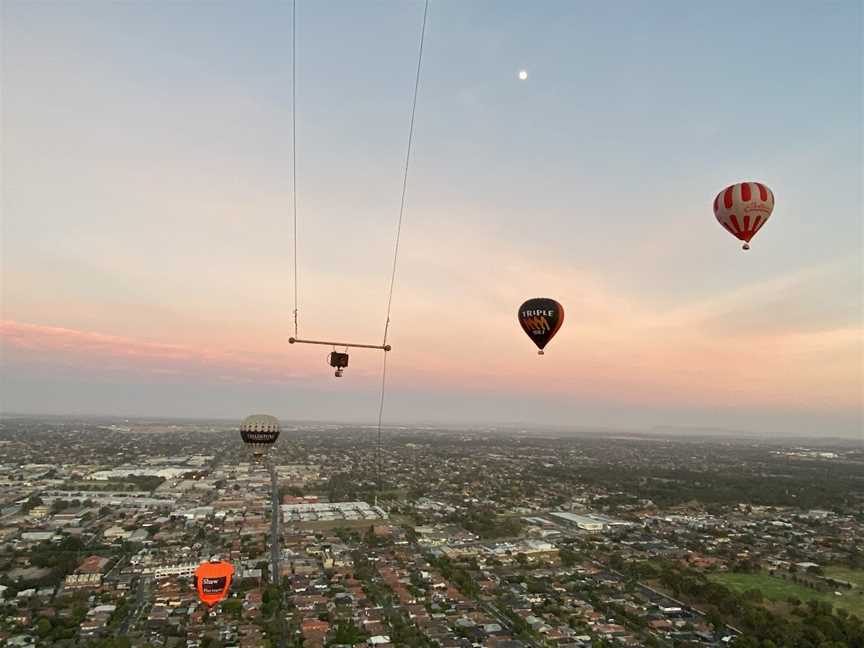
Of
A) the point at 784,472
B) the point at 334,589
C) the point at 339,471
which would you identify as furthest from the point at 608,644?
the point at 784,472

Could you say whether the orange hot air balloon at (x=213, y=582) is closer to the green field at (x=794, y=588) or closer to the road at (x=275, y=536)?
the road at (x=275, y=536)

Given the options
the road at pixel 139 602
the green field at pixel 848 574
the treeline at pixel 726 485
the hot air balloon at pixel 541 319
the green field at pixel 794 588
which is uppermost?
the hot air balloon at pixel 541 319

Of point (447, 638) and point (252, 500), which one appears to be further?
point (252, 500)

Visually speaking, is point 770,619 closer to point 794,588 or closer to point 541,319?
point 794,588

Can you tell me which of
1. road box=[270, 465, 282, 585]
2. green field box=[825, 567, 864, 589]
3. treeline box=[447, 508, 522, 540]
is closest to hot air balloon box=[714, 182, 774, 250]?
road box=[270, 465, 282, 585]

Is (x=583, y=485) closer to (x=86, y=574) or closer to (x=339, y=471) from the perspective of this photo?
(x=339, y=471)

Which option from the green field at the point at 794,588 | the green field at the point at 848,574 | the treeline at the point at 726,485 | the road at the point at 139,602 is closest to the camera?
the road at the point at 139,602

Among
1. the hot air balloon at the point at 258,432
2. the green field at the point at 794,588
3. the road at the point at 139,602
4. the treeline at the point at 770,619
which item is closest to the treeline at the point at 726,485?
the green field at the point at 794,588

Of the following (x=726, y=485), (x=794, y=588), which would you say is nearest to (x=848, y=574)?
(x=794, y=588)
